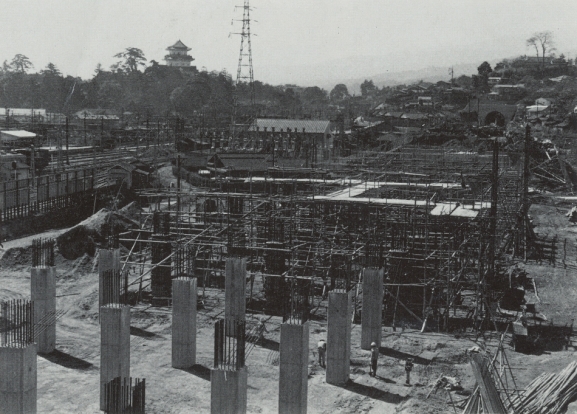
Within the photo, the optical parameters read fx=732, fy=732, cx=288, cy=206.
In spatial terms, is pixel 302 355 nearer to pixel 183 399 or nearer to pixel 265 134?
pixel 183 399

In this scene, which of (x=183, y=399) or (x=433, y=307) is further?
(x=433, y=307)

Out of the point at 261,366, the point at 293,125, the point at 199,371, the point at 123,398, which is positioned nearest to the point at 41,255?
the point at 199,371

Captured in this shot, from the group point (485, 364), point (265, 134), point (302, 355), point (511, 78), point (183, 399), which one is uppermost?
point (511, 78)

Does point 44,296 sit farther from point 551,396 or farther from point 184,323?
point 551,396

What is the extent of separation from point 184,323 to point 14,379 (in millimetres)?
6312

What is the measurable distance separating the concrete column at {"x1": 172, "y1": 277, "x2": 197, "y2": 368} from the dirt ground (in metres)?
0.35

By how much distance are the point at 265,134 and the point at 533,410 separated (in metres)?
54.9

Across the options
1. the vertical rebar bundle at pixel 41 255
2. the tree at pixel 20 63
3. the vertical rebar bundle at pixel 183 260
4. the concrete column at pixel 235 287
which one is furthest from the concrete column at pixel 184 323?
the tree at pixel 20 63

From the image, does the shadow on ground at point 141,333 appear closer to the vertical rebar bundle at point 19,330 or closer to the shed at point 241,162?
the vertical rebar bundle at point 19,330

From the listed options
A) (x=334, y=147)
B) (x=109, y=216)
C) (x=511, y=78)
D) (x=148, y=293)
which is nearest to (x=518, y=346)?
(x=148, y=293)

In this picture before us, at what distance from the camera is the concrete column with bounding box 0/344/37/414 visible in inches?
598

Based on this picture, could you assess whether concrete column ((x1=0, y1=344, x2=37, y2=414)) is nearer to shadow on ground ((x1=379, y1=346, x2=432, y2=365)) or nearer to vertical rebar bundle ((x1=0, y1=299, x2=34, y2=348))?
vertical rebar bundle ((x1=0, y1=299, x2=34, y2=348))

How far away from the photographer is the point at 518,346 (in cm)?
2095

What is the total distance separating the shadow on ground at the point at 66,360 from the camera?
2073 centimetres
